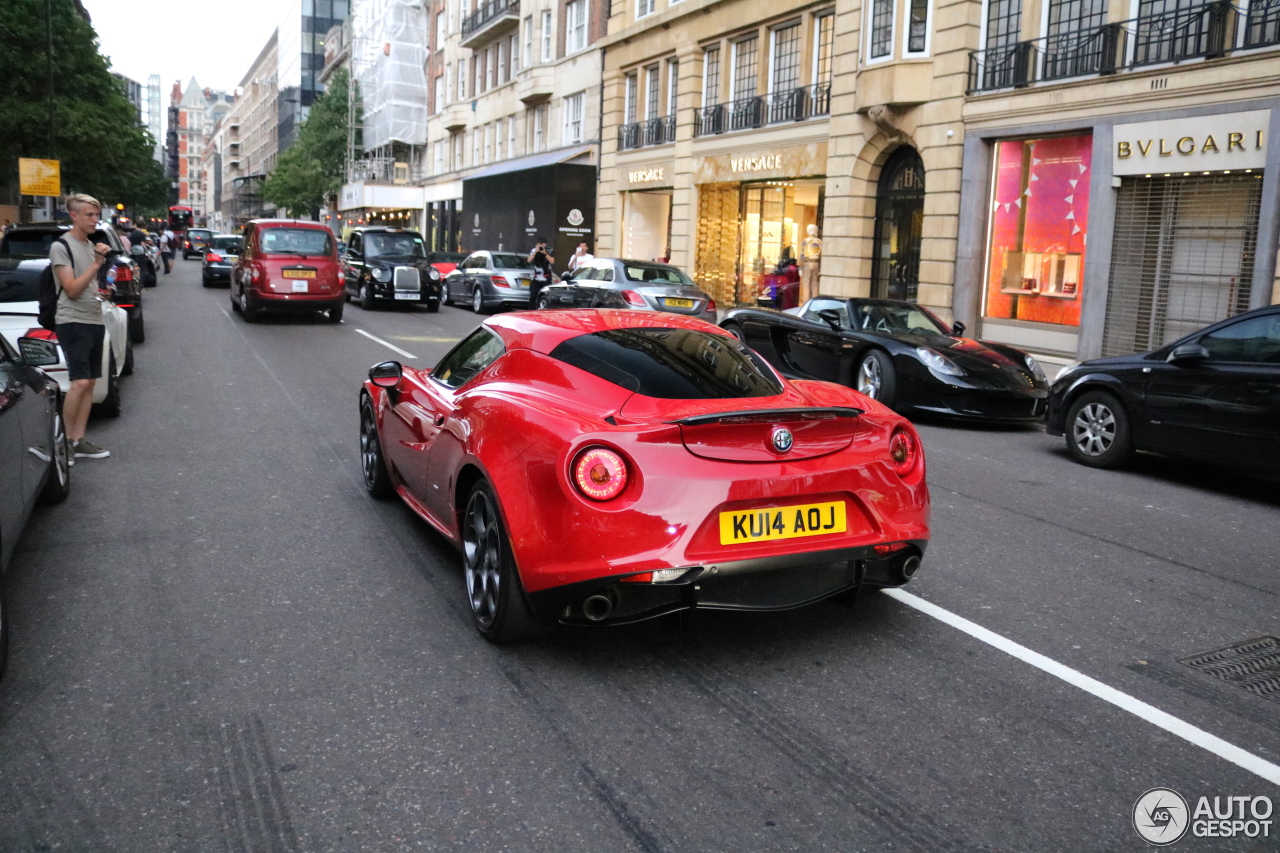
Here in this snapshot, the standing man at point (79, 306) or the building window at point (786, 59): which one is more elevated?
the building window at point (786, 59)

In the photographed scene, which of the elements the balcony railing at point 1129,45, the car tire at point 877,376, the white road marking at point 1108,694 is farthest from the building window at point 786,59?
the white road marking at point 1108,694

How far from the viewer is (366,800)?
3164 mm

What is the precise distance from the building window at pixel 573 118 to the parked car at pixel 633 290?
19485 mm

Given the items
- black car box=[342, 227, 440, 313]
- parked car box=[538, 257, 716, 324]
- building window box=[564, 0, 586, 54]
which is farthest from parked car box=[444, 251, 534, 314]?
building window box=[564, 0, 586, 54]

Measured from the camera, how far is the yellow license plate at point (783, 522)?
4020 mm

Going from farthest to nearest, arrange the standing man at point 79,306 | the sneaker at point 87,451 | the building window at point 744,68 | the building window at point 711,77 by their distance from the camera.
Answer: the building window at point 711,77
the building window at point 744,68
the sneaker at point 87,451
the standing man at point 79,306

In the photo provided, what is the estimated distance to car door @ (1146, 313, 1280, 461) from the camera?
783 cm

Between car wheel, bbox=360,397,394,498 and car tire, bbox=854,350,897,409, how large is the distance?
5910 millimetres

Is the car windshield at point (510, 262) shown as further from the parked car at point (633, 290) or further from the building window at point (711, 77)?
the building window at point (711, 77)

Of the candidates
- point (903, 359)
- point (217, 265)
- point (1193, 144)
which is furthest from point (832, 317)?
point (217, 265)

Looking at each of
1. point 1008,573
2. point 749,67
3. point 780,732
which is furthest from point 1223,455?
point 749,67

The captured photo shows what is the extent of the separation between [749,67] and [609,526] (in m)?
26.4

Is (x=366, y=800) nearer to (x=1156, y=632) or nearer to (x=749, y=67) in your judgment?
(x=1156, y=632)

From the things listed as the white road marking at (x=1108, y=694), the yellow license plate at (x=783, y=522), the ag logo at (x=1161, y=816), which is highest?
the yellow license plate at (x=783, y=522)
